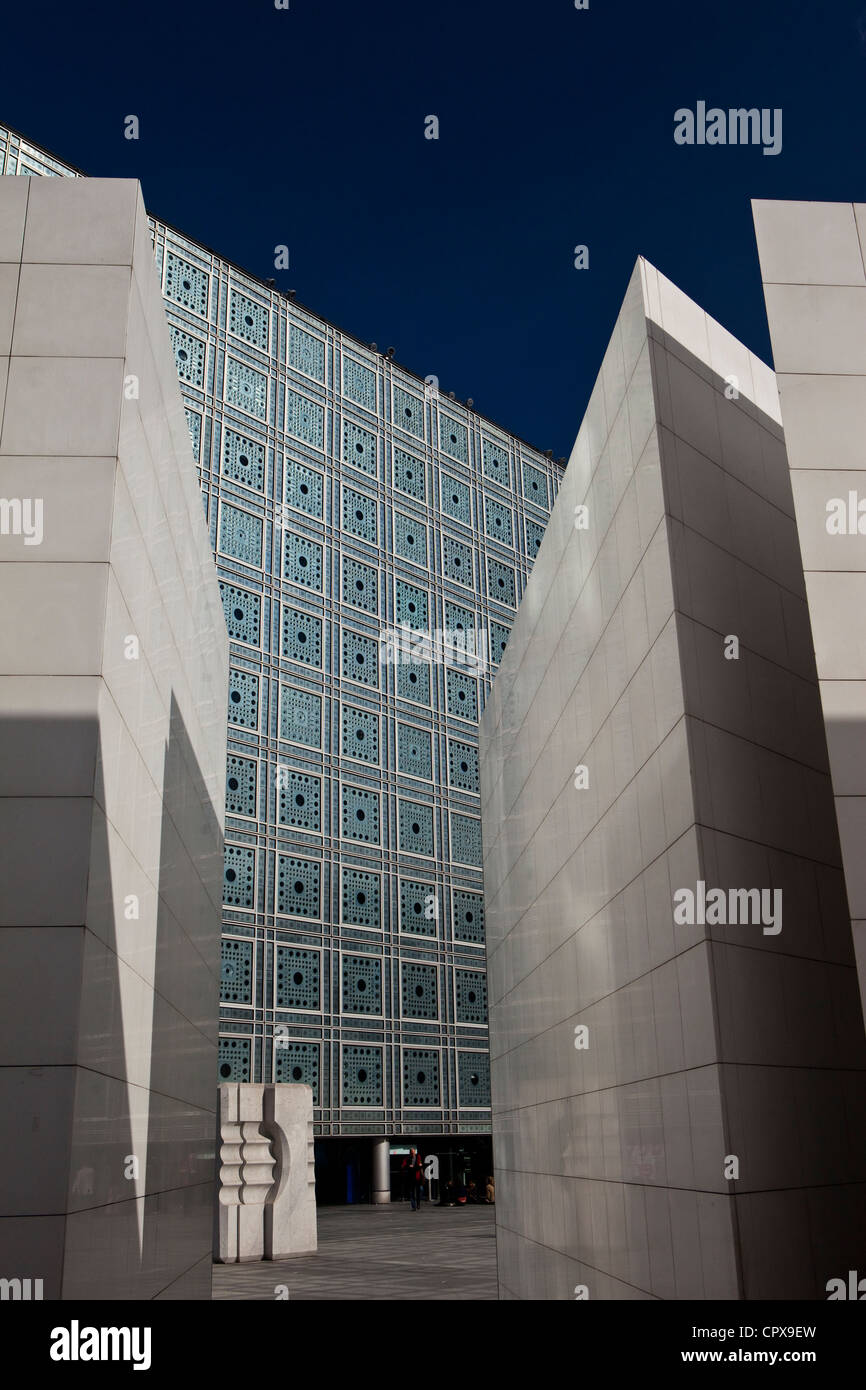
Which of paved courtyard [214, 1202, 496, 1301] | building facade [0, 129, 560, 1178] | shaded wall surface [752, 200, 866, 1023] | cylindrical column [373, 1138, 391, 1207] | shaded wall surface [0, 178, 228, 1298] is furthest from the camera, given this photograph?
cylindrical column [373, 1138, 391, 1207]

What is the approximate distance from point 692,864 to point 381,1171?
3992 centimetres

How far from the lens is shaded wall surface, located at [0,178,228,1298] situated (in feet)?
25.3

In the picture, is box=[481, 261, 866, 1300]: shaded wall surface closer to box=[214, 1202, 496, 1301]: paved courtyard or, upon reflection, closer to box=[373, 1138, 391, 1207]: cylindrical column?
box=[214, 1202, 496, 1301]: paved courtyard

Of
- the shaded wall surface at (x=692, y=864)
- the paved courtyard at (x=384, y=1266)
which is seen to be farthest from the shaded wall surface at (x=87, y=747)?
the paved courtyard at (x=384, y=1266)

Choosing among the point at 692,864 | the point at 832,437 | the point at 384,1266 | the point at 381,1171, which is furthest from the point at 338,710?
the point at 832,437

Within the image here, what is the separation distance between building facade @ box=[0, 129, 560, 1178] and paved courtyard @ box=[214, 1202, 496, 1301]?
7.57 metres

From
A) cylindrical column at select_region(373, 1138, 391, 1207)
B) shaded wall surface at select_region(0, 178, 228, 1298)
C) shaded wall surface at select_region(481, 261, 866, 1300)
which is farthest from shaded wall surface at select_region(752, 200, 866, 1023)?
cylindrical column at select_region(373, 1138, 391, 1207)

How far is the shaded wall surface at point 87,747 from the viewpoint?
7.70 m

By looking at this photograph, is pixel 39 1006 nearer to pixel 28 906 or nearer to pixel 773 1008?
pixel 28 906

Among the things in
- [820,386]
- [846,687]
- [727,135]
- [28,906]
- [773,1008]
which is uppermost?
[727,135]

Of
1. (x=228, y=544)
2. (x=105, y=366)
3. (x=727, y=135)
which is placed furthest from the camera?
(x=228, y=544)

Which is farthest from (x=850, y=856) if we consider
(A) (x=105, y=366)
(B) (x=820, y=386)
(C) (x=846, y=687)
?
(A) (x=105, y=366)

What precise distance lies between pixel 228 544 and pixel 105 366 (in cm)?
3567
